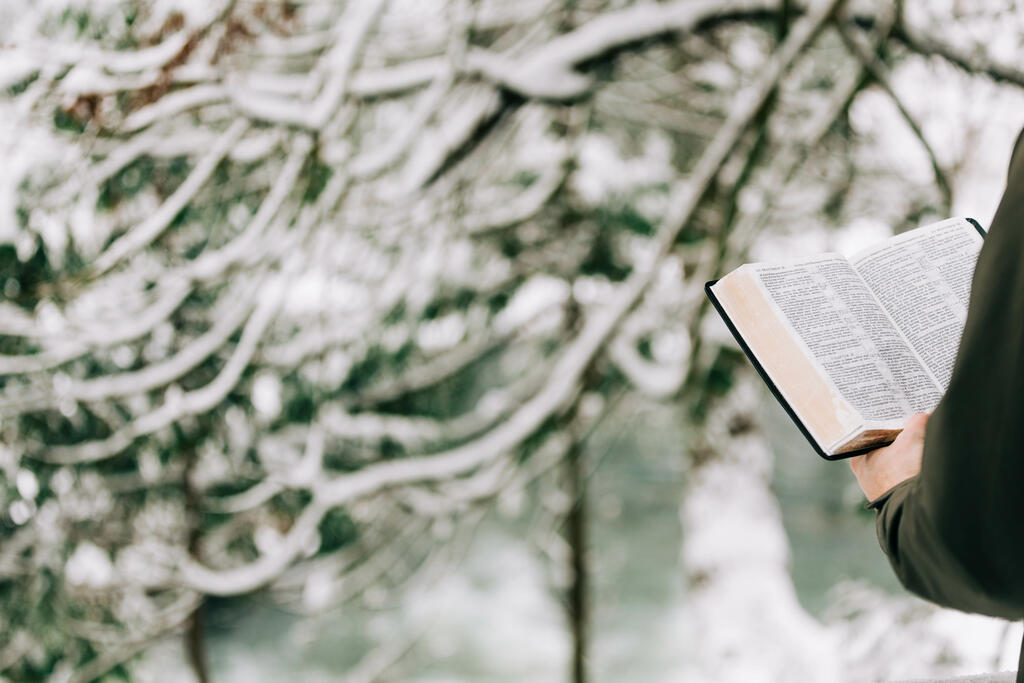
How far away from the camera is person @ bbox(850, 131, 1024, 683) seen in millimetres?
546

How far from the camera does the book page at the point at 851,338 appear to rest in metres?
0.89

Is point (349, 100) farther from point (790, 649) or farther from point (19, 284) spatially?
point (790, 649)

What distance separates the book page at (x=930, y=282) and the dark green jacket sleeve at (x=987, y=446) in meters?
0.37

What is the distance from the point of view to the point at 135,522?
4.39 meters

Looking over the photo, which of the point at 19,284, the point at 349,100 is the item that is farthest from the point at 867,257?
the point at 19,284

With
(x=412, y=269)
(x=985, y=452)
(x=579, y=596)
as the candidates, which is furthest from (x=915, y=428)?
(x=579, y=596)

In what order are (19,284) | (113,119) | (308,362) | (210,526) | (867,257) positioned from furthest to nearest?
(210,526) < (308,362) < (19,284) < (113,119) < (867,257)

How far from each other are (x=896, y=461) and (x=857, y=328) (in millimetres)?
207

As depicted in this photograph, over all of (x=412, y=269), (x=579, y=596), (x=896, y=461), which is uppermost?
(x=896, y=461)

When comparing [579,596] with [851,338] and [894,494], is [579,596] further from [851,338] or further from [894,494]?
[894,494]

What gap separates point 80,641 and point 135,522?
0.61 meters

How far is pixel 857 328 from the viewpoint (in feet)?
3.13

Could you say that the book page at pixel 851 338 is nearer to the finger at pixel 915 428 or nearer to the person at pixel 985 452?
the finger at pixel 915 428

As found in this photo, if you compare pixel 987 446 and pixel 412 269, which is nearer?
pixel 987 446
